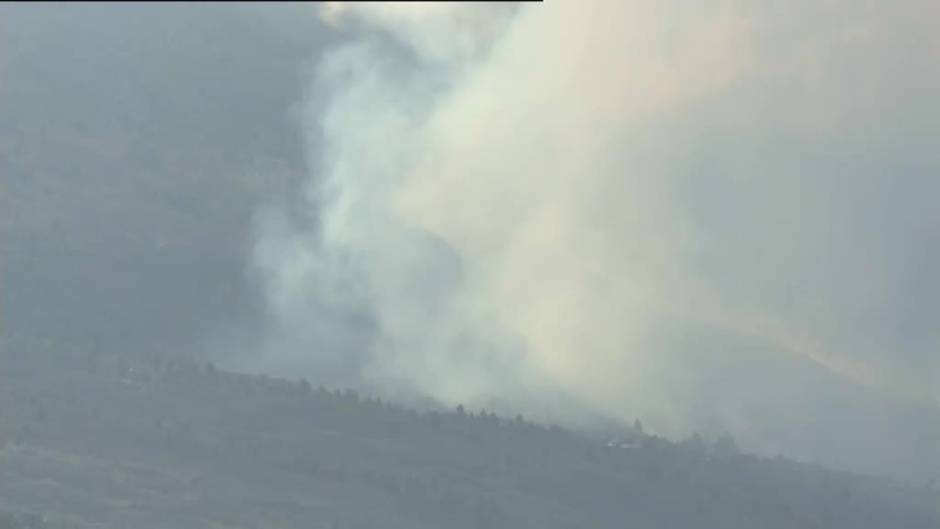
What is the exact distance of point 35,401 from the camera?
73.7 meters

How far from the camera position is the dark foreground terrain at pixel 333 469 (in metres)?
66.7

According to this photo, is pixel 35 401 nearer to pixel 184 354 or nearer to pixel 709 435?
pixel 184 354

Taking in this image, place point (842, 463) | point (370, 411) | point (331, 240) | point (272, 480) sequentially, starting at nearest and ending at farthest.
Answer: point (272, 480) → point (370, 411) → point (842, 463) → point (331, 240)

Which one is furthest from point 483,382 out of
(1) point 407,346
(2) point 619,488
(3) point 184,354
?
(2) point 619,488

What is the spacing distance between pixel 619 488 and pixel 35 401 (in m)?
16.2

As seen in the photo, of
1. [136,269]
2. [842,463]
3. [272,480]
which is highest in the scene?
[136,269]

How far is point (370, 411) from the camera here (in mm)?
77625

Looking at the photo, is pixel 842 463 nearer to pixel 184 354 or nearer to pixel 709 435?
pixel 709 435

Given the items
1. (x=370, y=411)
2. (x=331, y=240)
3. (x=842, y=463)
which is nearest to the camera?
(x=370, y=411)

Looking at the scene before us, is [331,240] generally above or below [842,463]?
above

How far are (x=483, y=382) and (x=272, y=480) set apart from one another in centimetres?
2035

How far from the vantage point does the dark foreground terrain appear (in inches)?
2625

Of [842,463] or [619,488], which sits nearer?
[619,488]

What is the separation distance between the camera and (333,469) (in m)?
71.4
